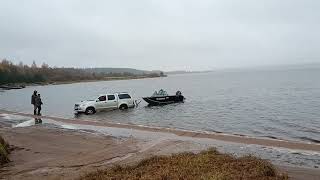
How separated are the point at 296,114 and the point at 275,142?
1720 centimetres

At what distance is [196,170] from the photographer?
1023 centimetres

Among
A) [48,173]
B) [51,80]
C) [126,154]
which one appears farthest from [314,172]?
Answer: [51,80]

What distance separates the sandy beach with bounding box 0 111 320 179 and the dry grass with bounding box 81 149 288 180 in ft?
6.35

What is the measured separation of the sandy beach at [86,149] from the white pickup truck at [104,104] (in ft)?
44.9

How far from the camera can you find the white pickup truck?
40.0m

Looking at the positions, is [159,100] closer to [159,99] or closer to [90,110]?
[159,99]

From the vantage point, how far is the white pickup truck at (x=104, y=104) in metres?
40.0

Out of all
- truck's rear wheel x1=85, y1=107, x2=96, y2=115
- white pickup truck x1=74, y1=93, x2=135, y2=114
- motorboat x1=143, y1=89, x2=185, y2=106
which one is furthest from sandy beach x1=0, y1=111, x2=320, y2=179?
motorboat x1=143, y1=89, x2=185, y2=106

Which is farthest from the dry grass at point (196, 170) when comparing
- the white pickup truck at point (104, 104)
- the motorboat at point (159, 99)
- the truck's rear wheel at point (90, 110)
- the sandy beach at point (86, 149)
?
the motorboat at point (159, 99)

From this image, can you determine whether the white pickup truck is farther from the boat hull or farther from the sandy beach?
the sandy beach

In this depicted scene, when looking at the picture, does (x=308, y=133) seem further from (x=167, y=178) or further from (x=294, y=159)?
(x=167, y=178)

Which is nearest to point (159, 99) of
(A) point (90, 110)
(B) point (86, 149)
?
(A) point (90, 110)

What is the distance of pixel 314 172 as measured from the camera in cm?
1335

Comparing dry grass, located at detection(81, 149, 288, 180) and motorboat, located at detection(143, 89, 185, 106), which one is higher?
dry grass, located at detection(81, 149, 288, 180)
